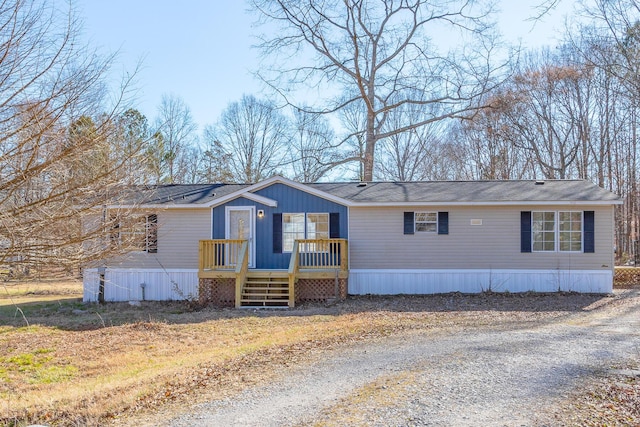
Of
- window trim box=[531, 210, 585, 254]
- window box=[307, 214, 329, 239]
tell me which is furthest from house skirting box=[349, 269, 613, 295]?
window box=[307, 214, 329, 239]

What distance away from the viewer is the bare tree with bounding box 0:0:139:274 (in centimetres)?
455

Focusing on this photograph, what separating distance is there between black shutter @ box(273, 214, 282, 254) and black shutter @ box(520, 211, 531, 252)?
6932 millimetres

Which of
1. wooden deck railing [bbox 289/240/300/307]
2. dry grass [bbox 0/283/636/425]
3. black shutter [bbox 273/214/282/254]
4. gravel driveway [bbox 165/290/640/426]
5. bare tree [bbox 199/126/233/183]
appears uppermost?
bare tree [bbox 199/126/233/183]

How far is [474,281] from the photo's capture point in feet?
46.9

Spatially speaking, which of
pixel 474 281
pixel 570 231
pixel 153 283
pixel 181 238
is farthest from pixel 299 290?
pixel 570 231

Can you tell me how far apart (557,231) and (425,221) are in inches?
146

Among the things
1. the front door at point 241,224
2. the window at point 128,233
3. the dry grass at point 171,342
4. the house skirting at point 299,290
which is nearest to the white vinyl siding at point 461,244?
the house skirting at point 299,290

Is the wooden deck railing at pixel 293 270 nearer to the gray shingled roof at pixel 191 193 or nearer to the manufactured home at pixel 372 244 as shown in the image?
the manufactured home at pixel 372 244

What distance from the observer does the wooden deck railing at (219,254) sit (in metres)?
13.6

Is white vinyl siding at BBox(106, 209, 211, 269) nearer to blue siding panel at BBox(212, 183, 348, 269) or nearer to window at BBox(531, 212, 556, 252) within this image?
blue siding panel at BBox(212, 183, 348, 269)

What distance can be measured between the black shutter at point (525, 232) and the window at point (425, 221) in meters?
2.42

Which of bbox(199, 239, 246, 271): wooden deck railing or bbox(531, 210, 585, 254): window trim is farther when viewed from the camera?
bbox(531, 210, 585, 254): window trim

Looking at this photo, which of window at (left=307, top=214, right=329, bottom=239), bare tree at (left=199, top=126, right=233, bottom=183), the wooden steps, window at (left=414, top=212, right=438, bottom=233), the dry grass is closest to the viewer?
the dry grass

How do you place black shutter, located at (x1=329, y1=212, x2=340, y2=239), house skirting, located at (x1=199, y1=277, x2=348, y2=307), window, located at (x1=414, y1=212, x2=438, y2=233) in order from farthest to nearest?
1. black shutter, located at (x1=329, y1=212, x2=340, y2=239)
2. window, located at (x1=414, y1=212, x2=438, y2=233)
3. house skirting, located at (x1=199, y1=277, x2=348, y2=307)
